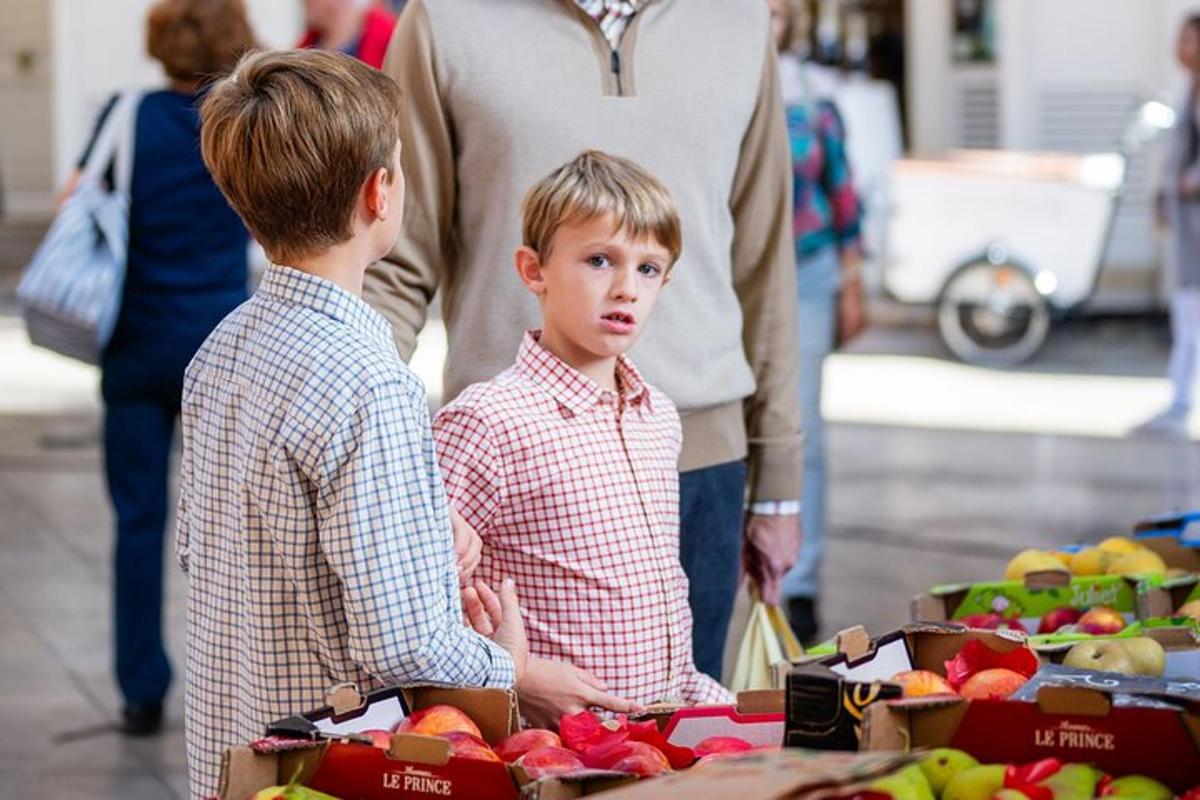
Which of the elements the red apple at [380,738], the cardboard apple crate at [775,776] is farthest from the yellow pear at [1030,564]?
the cardboard apple crate at [775,776]

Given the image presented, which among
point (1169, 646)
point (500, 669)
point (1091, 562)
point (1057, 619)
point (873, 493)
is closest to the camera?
point (500, 669)

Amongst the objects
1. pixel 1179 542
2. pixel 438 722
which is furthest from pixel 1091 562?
pixel 438 722

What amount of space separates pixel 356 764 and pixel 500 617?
0.55 meters

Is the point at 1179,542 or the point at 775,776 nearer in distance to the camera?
the point at 775,776

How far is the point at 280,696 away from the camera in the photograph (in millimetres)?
2588

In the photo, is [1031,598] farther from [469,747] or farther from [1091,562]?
[469,747]

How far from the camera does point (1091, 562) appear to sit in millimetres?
3730

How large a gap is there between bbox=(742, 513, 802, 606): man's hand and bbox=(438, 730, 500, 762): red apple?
1.31 m

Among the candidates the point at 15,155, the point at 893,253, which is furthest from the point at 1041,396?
the point at 15,155

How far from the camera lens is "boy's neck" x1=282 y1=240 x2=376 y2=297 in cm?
258

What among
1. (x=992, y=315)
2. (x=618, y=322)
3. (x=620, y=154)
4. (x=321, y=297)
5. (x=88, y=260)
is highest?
(x=620, y=154)

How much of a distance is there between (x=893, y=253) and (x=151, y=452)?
25.0ft

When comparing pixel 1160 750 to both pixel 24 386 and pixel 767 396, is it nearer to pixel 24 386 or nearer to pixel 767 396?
pixel 767 396

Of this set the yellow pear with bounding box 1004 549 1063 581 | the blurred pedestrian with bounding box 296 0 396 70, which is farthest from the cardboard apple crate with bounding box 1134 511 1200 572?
the blurred pedestrian with bounding box 296 0 396 70
